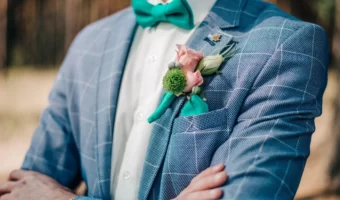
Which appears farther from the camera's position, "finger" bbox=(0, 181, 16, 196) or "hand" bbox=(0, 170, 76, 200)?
"finger" bbox=(0, 181, 16, 196)

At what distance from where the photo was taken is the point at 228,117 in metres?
2.09

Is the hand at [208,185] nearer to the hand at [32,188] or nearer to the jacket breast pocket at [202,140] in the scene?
the jacket breast pocket at [202,140]

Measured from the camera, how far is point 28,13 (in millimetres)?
7605

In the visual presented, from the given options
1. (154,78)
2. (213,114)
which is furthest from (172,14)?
(213,114)

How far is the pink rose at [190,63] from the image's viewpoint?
84.2 inches

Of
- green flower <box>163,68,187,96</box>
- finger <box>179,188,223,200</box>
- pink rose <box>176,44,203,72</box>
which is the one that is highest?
pink rose <box>176,44,203,72</box>

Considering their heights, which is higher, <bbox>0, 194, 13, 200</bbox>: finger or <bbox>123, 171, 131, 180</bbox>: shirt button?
<bbox>123, 171, 131, 180</bbox>: shirt button

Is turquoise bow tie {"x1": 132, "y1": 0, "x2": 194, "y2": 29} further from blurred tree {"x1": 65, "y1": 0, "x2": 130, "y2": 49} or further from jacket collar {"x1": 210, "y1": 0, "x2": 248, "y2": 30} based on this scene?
blurred tree {"x1": 65, "y1": 0, "x2": 130, "y2": 49}

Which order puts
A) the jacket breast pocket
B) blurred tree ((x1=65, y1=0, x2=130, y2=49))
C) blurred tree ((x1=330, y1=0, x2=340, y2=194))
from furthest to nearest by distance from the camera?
blurred tree ((x1=65, y1=0, x2=130, y2=49))
blurred tree ((x1=330, y1=0, x2=340, y2=194))
the jacket breast pocket

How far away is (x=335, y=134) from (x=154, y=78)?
9.21ft

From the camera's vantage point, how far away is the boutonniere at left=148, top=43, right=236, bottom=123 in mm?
2125

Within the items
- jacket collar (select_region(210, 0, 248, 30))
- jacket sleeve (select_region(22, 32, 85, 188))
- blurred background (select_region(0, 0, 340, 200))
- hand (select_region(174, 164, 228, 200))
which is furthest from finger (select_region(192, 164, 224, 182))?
blurred background (select_region(0, 0, 340, 200))

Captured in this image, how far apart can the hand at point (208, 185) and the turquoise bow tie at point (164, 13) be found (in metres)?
0.55

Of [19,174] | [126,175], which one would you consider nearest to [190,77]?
[126,175]
